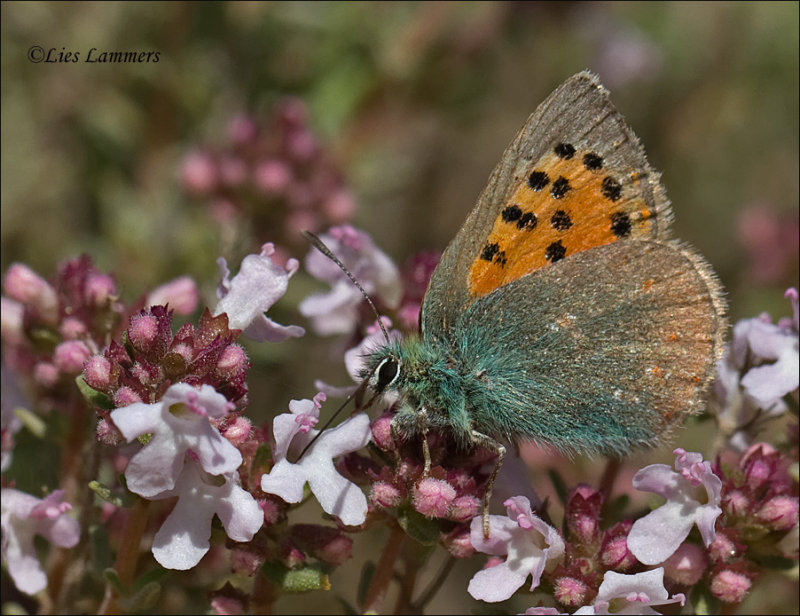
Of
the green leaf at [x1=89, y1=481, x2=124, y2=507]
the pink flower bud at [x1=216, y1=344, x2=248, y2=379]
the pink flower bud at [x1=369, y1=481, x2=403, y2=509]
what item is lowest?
the pink flower bud at [x1=369, y1=481, x2=403, y2=509]

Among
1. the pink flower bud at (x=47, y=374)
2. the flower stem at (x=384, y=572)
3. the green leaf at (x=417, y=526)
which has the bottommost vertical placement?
the flower stem at (x=384, y=572)

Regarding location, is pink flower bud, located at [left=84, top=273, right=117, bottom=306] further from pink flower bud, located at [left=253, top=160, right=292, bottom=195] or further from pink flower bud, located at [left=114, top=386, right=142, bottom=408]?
pink flower bud, located at [left=253, top=160, right=292, bottom=195]

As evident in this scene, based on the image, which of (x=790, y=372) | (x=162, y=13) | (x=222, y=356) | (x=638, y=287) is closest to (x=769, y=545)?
(x=790, y=372)

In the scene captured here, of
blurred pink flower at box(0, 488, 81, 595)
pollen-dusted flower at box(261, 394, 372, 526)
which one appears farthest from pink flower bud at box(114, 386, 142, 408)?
blurred pink flower at box(0, 488, 81, 595)

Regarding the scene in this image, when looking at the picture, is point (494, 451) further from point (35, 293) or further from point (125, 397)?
point (35, 293)

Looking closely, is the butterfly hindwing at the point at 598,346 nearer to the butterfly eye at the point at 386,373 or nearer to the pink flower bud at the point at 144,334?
the butterfly eye at the point at 386,373

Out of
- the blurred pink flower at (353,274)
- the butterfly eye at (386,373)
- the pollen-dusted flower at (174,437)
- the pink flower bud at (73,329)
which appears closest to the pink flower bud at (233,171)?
the blurred pink flower at (353,274)
